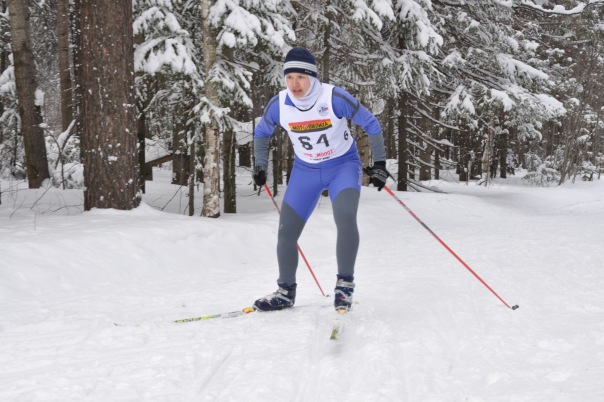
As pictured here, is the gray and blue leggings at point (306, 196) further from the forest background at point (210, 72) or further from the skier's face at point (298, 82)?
the forest background at point (210, 72)

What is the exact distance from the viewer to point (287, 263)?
4.41 m

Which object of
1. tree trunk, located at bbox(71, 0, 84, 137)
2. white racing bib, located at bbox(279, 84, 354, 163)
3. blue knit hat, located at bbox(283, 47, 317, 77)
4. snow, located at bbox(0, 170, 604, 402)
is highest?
tree trunk, located at bbox(71, 0, 84, 137)

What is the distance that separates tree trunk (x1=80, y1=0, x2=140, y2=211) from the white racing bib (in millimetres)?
3712

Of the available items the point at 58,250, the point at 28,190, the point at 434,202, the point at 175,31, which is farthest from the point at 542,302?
the point at 28,190

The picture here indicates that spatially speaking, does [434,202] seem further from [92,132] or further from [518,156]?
[518,156]

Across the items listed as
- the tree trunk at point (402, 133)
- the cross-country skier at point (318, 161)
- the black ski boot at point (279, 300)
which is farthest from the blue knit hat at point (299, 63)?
the tree trunk at point (402, 133)

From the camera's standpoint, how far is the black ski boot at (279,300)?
4.33m

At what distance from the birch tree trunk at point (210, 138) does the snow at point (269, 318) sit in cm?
121

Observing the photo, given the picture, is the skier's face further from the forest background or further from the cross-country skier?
the forest background

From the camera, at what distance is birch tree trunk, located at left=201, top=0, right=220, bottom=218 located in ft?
28.9

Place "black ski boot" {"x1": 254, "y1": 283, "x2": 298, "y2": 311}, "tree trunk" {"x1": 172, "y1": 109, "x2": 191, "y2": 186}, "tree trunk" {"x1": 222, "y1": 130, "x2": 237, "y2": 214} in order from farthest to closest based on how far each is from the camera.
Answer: "tree trunk" {"x1": 172, "y1": 109, "x2": 191, "y2": 186} → "tree trunk" {"x1": 222, "y1": 130, "x2": 237, "y2": 214} → "black ski boot" {"x1": 254, "y1": 283, "x2": 298, "y2": 311}

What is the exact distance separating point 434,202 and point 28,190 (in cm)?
977

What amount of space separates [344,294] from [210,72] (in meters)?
5.95

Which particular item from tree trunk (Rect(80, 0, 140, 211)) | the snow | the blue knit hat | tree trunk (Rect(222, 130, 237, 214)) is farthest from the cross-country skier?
tree trunk (Rect(222, 130, 237, 214))
